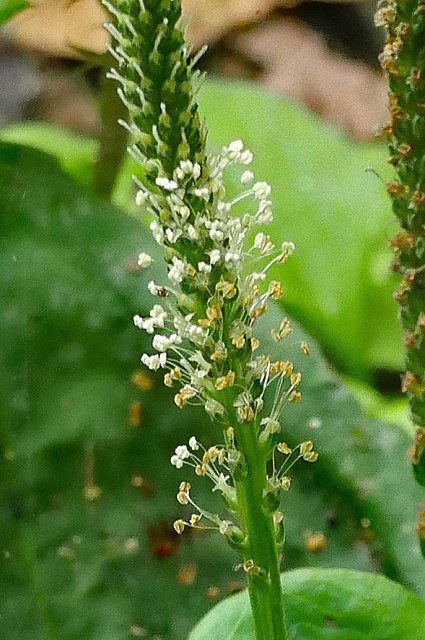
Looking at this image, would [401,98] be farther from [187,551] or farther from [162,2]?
[187,551]

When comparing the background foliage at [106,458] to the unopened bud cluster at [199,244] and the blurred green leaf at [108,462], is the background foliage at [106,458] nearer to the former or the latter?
the blurred green leaf at [108,462]

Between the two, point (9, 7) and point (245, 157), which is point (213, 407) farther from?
point (9, 7)

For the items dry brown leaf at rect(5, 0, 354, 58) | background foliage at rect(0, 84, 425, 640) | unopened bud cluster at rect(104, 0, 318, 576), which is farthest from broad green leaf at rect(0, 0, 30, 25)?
dry brown leaf at rect(5, 0, 354, 58)

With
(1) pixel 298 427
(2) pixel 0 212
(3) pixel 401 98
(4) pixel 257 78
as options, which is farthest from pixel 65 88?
(3) pixel 401 98

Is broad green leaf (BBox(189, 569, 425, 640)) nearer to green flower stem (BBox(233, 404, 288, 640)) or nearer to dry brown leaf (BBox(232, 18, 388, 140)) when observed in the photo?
green flower stem (BBox(233, 404, 288, 640))

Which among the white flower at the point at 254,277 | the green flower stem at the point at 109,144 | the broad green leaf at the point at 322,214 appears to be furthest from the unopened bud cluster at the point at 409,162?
the broad green leaf at the point at 322,214

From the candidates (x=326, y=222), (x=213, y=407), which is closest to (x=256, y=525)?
(x=213, y=407)
